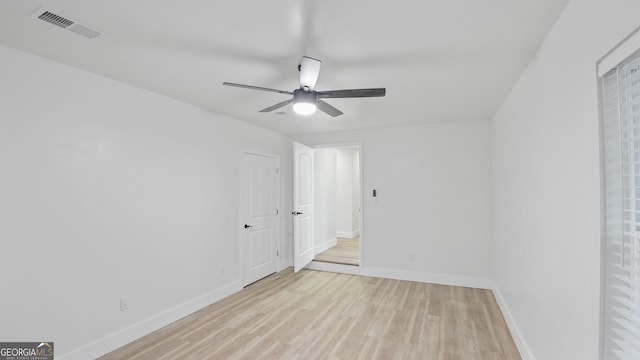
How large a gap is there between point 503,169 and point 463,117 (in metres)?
1.05

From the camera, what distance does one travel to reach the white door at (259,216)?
4402 mm

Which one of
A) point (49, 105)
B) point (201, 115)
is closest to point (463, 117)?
point (201, 115)

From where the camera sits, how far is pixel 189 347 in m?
2.71

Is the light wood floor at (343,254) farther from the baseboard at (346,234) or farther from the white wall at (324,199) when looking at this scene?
the baseboard at (346,234)

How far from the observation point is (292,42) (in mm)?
2006

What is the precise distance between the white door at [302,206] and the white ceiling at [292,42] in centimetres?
188

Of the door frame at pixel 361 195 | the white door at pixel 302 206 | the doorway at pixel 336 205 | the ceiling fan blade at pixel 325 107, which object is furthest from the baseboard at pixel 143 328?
the ceiling fan blade at pixel 325 107

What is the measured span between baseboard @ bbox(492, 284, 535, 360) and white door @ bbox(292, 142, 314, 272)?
2.80m

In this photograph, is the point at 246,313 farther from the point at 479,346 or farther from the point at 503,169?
the point at 503,169

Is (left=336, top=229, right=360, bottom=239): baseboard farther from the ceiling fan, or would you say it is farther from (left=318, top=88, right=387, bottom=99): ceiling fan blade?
(left=318, top=88, right=387, bottom=99): ceiling fan blade

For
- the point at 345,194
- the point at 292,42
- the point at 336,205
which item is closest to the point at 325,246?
the point at 336,205

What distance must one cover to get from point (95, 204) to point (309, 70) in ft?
7.21

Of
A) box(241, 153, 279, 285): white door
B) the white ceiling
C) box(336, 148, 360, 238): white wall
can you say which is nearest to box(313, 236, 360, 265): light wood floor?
box(336, 148, 360, 238): white wall

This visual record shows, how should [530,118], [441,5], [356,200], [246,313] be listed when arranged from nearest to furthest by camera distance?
[441,5] → [530,118] → [246,313] → [356,200]
